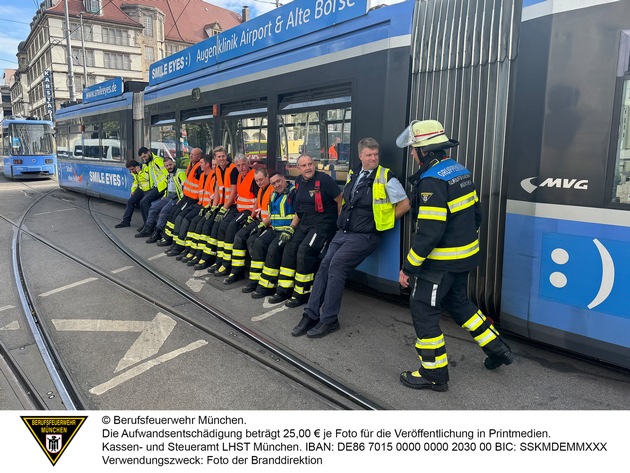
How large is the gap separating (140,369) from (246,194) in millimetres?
2934

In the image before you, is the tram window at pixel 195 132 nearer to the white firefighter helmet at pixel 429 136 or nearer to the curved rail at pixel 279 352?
the curved rail at pixel 279 352

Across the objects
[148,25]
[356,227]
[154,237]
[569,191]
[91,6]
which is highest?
[91,6]

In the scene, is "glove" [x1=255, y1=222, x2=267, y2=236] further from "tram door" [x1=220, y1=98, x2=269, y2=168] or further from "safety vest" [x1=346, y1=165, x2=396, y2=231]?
"safety vest" [x1=346, y1=165, x2=396, y2=231]

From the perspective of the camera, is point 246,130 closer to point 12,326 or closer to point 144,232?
point 144,232

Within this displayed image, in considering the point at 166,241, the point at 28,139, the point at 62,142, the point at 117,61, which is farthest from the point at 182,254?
the point at 117,61

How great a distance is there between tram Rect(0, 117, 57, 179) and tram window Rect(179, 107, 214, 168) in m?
17.7

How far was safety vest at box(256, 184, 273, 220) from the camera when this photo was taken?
5.53 metres

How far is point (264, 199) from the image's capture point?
18.3 ft

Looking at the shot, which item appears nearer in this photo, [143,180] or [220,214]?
[220,214]

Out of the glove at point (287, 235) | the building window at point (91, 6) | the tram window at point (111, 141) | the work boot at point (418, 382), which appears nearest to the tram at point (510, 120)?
the glove at point (287, 235)

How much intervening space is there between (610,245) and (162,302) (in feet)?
13.7
